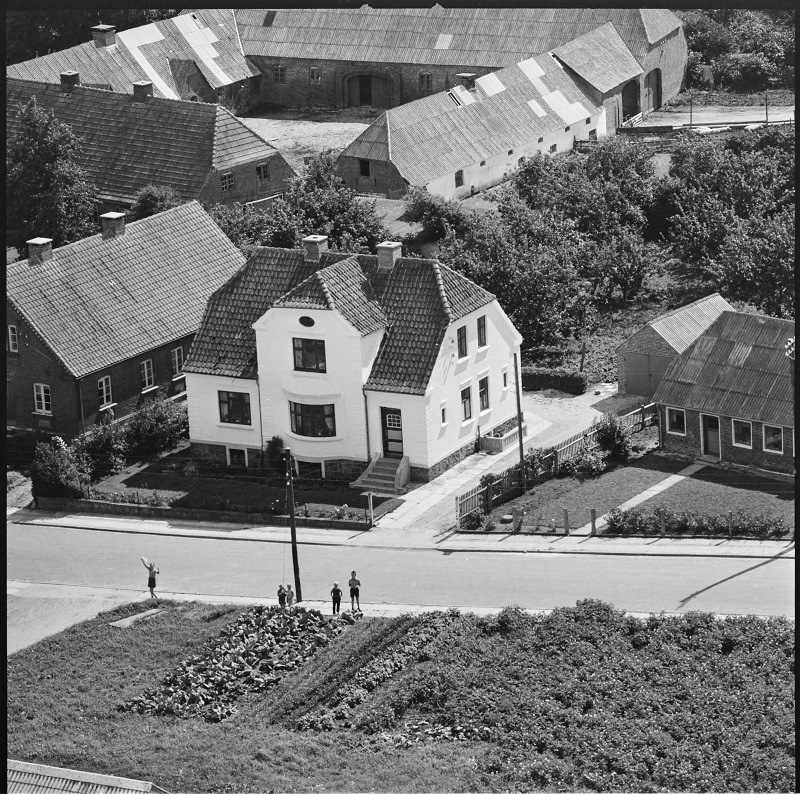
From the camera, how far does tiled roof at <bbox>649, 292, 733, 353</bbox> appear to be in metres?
50.8

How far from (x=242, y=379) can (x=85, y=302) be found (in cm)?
721

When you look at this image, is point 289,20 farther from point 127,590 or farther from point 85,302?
point 127,590

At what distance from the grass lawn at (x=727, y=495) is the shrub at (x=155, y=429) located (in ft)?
50.4

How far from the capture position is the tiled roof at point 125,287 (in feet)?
166

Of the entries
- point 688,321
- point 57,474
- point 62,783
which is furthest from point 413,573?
point 62,783

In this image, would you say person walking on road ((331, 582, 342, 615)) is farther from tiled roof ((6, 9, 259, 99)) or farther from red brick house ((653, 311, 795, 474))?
tiled roof ((6, 9, 259, 99))

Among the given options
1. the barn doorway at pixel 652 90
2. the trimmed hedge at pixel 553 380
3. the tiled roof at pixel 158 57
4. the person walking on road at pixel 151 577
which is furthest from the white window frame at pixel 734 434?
the tiled roof at pixel 158 57

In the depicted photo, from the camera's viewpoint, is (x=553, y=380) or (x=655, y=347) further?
(x=553, y=380)

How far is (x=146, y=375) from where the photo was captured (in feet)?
171

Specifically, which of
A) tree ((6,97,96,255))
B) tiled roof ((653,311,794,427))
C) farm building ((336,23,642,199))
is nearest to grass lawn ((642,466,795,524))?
tiled roof ((653,311,794,427))

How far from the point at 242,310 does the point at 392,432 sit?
6.45m

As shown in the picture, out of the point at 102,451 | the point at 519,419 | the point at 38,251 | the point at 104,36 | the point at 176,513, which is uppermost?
the point at 104,36

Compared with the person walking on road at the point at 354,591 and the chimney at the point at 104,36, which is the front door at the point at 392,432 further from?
the chimney at the point at 104,36

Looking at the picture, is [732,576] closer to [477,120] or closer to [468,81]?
[477,120]
